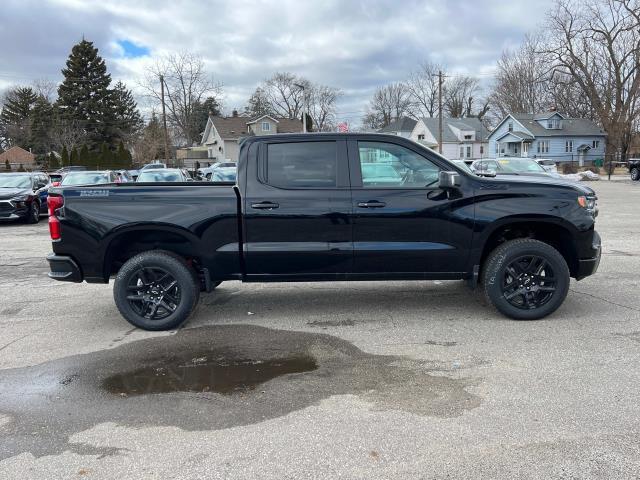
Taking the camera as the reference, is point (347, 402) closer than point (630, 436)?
No

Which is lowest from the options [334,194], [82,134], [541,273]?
[541,273]

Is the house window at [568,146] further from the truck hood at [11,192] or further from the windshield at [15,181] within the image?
the truck hood at [11,192]

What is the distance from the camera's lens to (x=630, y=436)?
3111 millimetres

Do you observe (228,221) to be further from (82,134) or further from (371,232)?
(82,134)

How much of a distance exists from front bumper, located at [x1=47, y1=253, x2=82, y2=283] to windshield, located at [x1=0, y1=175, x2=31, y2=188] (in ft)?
44.0

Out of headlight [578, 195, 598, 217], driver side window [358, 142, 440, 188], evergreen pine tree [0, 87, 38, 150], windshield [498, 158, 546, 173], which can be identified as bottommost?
headlight [578, 195, 598, 217]

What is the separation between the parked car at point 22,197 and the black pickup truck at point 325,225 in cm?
1082

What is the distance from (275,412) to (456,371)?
153cm

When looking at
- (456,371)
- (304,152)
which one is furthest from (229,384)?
(304,152)

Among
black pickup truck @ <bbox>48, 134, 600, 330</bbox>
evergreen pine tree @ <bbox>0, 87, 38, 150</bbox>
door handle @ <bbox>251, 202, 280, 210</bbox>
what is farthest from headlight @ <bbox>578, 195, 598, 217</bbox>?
evergreen pine tree @ <bbox>0, 87, 38, 150</bbox>

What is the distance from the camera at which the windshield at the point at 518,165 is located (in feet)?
64.6

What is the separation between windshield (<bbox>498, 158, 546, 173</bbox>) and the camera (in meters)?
19.7

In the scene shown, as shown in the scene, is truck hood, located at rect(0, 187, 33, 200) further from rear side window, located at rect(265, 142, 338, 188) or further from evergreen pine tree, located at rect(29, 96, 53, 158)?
evergreen pine tree, located at rect(29, 96, 53, 158)

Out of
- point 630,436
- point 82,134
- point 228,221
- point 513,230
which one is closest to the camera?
point 630,436
